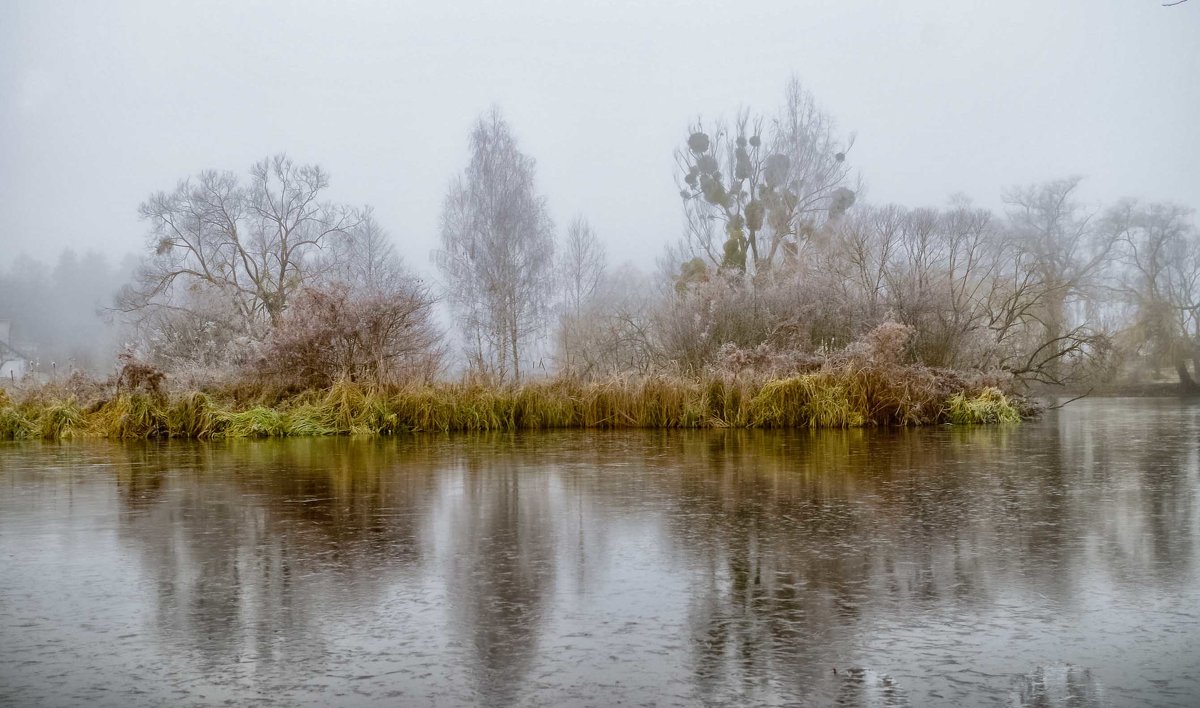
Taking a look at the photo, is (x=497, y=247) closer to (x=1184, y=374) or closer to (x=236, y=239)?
(x=236, y=239)

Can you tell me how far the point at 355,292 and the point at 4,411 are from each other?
595cm

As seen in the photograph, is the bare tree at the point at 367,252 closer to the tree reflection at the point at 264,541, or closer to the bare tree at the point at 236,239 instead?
the bare tree at the point at 236,239

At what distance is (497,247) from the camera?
40.0 metres

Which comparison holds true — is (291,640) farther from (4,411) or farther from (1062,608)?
(4,411)

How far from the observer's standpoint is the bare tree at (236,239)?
30.5 m

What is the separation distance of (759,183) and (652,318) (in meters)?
19.7

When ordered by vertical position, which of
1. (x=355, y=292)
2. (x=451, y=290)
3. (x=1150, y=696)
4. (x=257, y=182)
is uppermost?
(x=257, y=182)

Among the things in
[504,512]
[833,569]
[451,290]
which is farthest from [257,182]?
[833,569]

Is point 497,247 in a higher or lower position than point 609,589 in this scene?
higher

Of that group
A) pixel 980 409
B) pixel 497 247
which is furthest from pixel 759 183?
pixel 980 409

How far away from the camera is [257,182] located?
36.4 metres

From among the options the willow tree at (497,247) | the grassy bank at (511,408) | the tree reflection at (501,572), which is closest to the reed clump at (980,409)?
the grassy bank at (511,408)

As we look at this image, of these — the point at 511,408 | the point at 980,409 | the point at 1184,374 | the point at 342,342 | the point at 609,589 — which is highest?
the point at 342,342

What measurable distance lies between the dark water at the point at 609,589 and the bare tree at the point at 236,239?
74.0 feet
